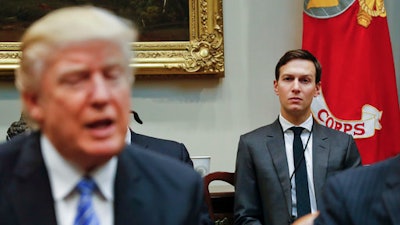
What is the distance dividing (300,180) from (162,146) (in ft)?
2.73

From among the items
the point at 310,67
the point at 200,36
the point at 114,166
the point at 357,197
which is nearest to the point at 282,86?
the point at 310,67

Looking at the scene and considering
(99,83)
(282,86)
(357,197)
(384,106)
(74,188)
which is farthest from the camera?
(384,106)

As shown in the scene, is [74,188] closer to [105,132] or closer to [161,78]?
[105,132]

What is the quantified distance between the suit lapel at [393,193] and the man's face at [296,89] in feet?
6.88

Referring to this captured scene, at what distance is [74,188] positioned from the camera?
147cm

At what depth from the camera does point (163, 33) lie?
16.0 feet

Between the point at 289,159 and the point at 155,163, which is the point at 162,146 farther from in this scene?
the point at 155,163

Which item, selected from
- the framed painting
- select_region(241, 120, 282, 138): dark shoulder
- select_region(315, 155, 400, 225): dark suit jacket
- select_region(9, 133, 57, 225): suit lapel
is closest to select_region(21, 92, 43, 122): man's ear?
select_region(9, 133, 57, 225): suit lapel

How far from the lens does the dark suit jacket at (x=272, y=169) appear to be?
371 centimetres

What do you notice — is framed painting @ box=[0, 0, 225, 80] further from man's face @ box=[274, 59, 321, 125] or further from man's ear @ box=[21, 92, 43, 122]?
man's ear @ box=[21, 92, 43, 122]

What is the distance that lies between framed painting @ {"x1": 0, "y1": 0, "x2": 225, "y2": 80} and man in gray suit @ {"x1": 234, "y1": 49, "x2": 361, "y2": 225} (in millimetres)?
968

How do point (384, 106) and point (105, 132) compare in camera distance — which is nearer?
point (105, 132)

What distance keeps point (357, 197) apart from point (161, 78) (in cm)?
323

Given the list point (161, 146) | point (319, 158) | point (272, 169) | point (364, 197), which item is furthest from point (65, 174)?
point (319, 158)
